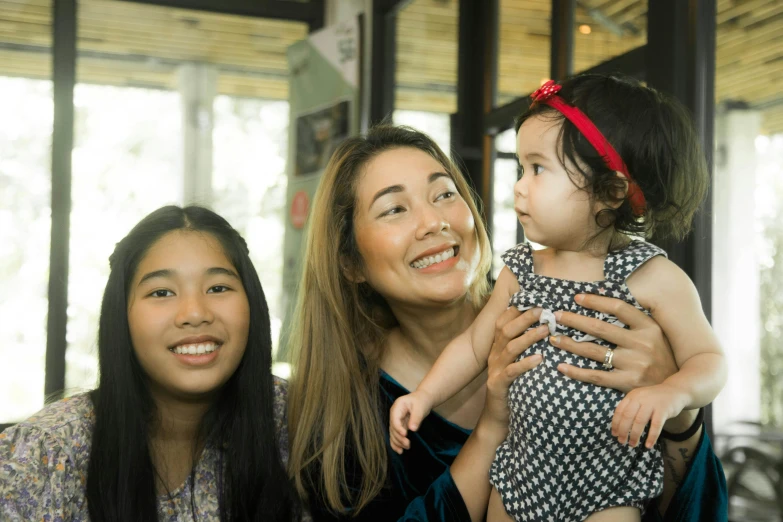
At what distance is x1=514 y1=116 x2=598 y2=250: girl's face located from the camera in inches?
60.8

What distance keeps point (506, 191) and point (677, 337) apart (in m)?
2.08

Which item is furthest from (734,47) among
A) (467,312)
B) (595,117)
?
(467,312)

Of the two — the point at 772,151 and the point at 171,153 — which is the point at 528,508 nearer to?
the point at 772,151

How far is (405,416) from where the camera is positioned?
169cm

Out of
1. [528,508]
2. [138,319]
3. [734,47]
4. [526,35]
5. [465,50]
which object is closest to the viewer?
[528,508]

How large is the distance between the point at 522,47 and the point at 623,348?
205 cm

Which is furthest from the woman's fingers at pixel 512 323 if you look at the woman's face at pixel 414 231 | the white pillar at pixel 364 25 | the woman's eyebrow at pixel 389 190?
the white pillar at pixel 364 25

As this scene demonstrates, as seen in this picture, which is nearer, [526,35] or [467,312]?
[467,312]

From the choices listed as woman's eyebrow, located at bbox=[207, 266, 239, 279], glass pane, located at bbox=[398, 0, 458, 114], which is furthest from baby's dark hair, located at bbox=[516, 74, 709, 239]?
glass pane, located at bbox=[398, 0, 458, 114]

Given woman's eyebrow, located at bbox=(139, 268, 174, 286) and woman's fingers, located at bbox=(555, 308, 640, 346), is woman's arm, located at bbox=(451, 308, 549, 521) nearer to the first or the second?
woman's fingers, located at bbox=(555, 308, 640, 346)

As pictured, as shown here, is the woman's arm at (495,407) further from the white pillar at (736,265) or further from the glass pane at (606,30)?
the glass pane at (606,30)

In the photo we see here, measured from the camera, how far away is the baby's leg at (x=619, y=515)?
1553 millimetres

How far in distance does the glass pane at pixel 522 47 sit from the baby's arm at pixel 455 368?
57.6 inches

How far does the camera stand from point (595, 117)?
1.54 meters
